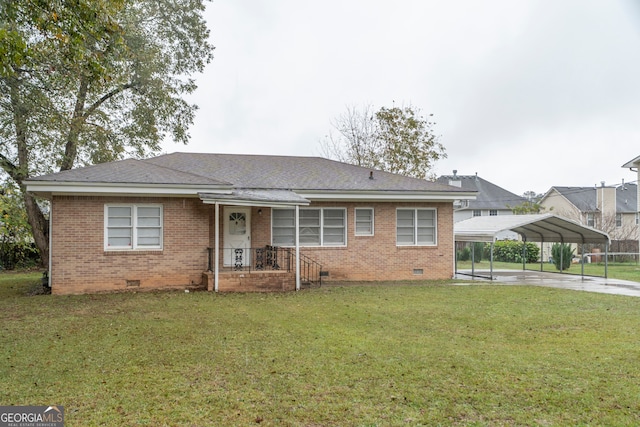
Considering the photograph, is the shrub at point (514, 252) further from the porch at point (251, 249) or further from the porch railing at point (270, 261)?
the porch at point (251, 249)

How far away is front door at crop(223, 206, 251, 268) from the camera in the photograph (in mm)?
14445

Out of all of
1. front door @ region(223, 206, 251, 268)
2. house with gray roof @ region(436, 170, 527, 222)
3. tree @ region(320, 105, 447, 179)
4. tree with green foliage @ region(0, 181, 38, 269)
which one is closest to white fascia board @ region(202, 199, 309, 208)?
front door @ region(223, 206, 251, 268)

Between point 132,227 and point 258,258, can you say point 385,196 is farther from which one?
point 132,227

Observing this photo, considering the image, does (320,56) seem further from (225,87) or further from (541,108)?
(541,108)

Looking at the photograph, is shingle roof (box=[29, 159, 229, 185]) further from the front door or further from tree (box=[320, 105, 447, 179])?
tree (box=[320, 105, 447, 179])

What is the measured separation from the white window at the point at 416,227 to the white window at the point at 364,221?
1024mm

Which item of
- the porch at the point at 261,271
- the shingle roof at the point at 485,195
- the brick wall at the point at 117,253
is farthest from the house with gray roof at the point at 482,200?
the brick wall at the point at 117,253

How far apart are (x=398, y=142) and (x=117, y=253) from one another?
22.1m

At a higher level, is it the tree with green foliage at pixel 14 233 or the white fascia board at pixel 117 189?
the white fascia board at pixel 117 189

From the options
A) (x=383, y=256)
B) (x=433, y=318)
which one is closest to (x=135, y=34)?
(x=383, y=256)

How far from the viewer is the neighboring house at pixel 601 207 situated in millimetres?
35562

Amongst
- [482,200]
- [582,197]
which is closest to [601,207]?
[582,197]

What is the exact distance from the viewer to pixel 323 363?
585cm

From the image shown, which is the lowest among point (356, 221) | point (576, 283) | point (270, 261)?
point (576, 283)
